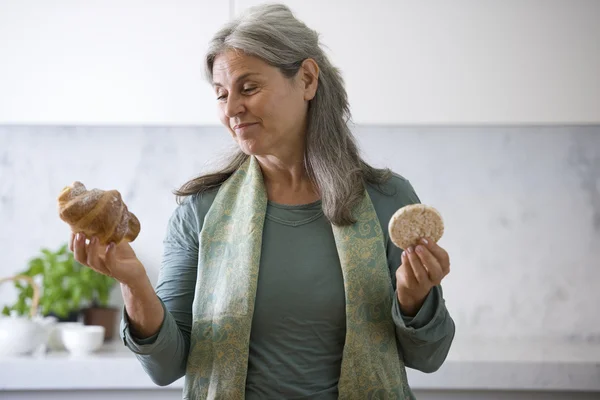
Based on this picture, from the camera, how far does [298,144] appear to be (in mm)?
1306

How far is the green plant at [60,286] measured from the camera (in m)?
2.43

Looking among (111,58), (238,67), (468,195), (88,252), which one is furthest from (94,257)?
(468,195)

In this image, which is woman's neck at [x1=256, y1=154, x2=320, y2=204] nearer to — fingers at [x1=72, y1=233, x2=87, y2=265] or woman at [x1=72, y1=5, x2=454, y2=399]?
woman at [x1=72, y1=5, x2=454, y2=399]

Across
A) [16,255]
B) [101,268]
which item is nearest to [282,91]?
[101,268]

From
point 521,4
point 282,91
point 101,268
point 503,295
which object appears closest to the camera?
point 101,268

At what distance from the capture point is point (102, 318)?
2.55 m

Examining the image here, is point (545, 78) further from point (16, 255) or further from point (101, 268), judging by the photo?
point (16, 255)

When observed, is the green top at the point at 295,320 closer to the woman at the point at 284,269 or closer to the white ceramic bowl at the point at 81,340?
the woman at the point at 284,269

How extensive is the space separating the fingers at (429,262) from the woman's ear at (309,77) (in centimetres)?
37

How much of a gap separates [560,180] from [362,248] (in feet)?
5.72

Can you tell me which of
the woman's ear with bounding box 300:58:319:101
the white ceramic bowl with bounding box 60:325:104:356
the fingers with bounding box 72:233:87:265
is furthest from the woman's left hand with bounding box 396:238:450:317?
the white ceramic bowl with bounding box 60:325:104:356

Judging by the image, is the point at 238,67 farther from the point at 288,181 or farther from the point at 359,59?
the point at 359,59

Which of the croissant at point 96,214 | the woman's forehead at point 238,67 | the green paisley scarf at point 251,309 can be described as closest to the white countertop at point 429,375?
the green paisley scarf at point 251,309

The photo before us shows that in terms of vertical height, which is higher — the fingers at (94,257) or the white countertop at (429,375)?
the fingers at (94,257)
